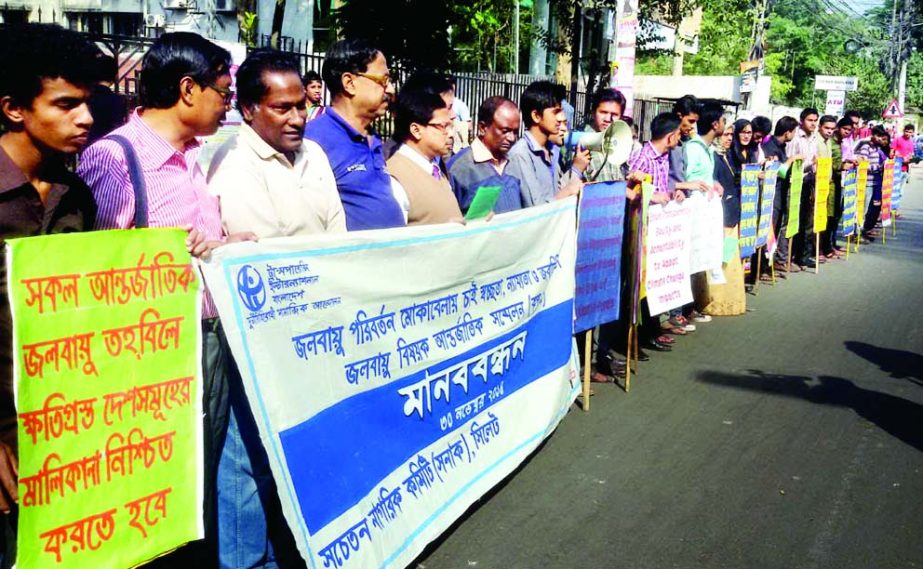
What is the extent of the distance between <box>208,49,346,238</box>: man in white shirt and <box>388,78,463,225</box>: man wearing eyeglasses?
1025mm

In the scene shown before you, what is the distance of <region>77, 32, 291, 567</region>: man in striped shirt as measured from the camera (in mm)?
2920

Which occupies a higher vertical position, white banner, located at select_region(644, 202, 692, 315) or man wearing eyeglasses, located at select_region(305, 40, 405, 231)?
man wearing eyeglasses, located at select_region(305, 40, 405, 231)

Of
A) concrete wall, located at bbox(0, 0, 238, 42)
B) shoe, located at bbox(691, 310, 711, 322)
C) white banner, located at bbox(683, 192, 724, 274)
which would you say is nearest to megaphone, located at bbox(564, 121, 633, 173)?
white banner, located at bbox(683, 192, 724, 274)

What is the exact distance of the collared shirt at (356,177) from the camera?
4203mm

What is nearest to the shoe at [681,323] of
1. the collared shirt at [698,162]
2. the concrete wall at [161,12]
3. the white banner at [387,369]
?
the collared shirt at [698,162]

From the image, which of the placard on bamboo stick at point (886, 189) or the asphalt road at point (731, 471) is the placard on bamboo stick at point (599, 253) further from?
the placard on bamboo stick at point (886, 189)

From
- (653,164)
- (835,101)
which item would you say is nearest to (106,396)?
(653,164)

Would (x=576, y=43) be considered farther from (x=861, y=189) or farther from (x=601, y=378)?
(x=601, y=378)

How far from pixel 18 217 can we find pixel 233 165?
985mm

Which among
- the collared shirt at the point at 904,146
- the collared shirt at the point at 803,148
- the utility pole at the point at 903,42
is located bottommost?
the collared shirt at the point at 803,148

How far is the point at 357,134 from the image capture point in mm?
4277

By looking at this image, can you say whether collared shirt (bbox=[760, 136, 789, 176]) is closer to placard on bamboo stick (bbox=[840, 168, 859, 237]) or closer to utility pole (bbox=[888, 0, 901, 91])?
placard on bamboo stick (bbox=[840, 168, 859, 237])

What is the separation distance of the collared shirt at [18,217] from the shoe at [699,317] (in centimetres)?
720

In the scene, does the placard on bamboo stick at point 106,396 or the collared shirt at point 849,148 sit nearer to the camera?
the placard on bamboo stick at point 106,396
